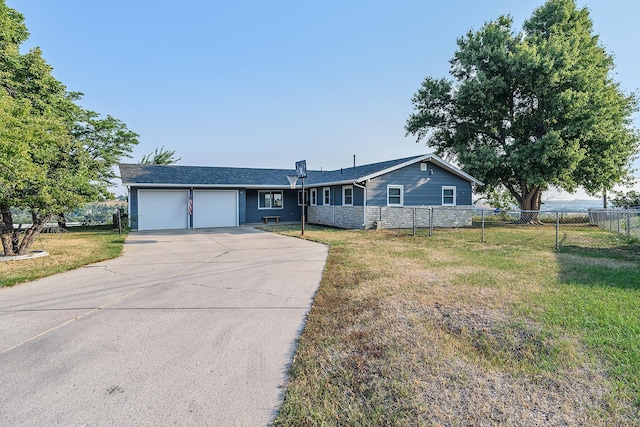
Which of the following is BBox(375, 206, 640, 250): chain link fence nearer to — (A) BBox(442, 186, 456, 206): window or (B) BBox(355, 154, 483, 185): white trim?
(A) BBox(442, 186, 456, 206): window

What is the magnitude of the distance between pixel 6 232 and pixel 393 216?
1402 centimetres

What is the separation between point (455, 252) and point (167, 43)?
44.3 feet

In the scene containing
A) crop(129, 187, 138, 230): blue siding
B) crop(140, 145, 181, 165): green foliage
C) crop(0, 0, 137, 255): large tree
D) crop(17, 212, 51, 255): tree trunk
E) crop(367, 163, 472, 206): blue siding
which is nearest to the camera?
crop(0, 0, 137, 255): large tree

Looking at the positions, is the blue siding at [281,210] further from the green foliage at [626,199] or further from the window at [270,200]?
the green foliage at [626,199]

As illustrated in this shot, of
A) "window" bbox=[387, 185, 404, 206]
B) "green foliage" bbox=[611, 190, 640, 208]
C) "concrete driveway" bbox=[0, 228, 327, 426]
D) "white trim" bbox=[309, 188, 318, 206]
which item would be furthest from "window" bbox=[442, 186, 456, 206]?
"green foliage" bbox=[611, 190, 640, 208]

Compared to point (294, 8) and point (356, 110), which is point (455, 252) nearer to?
point (294, 8)

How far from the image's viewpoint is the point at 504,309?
414 centimetres

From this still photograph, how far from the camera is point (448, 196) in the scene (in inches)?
695

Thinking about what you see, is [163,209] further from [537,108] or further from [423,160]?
[537,108]

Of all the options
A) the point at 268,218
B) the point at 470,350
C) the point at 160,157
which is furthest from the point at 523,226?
the point at 160,157

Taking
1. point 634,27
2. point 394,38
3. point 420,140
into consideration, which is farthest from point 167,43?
point 420,140

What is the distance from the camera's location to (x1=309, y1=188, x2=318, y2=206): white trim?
20.1 metres

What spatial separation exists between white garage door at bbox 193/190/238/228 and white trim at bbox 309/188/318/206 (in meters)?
4.65

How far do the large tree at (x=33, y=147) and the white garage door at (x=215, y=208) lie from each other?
7404 mm
